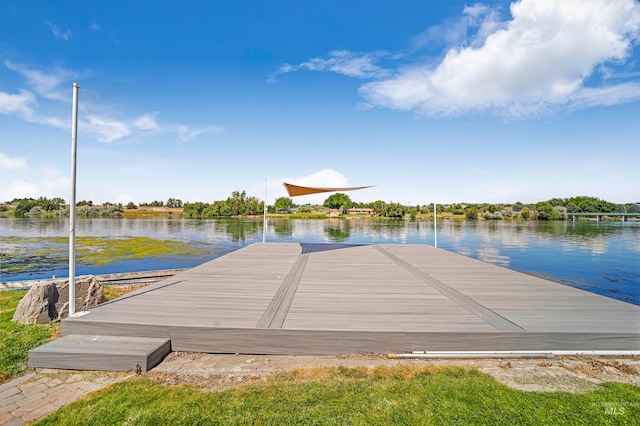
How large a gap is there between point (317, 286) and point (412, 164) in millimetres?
14097


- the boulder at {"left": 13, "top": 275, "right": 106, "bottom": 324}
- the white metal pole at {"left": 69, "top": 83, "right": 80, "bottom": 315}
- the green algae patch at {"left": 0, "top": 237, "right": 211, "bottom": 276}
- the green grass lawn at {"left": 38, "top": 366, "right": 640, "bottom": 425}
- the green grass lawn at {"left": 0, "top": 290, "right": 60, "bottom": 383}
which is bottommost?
the green algae patch at {"left": 0, "top": 237, "right": 211, "bottom": 276}

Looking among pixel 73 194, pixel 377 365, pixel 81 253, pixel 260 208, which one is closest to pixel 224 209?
pixel 260 208

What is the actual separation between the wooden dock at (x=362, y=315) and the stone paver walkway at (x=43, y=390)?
1.33ft

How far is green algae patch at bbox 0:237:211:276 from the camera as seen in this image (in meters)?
9.23

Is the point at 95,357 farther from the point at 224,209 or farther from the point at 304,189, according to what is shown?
the point at 224,209

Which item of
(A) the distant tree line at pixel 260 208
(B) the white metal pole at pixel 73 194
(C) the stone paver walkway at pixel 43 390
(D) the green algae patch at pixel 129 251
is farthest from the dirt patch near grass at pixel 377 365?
(A) the distant tree line at pixel 260 208

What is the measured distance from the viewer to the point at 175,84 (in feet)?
34.1

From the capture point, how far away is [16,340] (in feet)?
9.05

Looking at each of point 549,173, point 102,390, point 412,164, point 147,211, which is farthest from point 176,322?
point 147,211

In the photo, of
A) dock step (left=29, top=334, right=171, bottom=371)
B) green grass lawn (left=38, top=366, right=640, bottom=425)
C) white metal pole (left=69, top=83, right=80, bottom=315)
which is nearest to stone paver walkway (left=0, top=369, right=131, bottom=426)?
dock step (left=29, top=334, right=171, bottom=371)

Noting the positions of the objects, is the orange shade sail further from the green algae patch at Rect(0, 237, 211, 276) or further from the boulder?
the green algae patch at Rect(0, 237, 211, 276)

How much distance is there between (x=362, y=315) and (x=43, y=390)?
2423 millimetres

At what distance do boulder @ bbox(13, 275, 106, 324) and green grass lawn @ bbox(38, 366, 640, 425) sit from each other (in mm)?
1994

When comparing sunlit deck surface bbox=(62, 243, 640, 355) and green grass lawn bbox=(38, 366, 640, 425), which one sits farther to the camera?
sunlit deck surface bbox=(62, 243, 640, 355)
